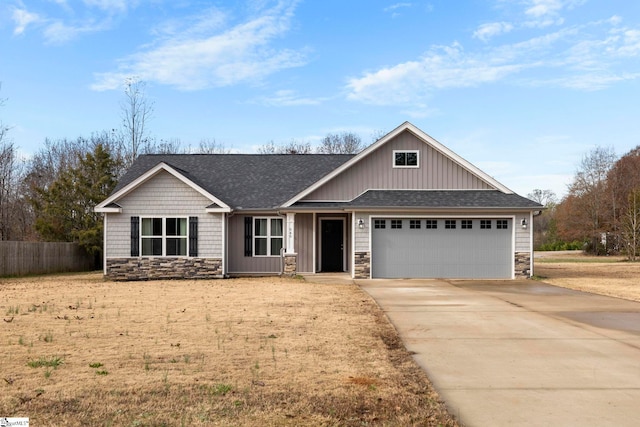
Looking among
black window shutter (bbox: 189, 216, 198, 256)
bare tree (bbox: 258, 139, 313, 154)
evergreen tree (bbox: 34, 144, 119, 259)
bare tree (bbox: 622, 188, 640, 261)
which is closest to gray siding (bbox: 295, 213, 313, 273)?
black window shutter (bbox: 189, 216, 198, 256)

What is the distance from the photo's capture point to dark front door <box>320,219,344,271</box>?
22703 mm

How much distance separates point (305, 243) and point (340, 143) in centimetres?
3144

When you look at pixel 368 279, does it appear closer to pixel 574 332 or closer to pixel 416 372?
Answer: pixel 574 332

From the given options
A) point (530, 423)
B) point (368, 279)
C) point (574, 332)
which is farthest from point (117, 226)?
point (530, 423)

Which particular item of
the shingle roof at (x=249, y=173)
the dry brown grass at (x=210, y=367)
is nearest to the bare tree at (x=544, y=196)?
the shingle roof at (x=249, y=173)

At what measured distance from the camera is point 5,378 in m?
6.28

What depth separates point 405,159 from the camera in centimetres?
2111

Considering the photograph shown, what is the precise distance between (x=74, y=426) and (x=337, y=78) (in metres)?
24.5

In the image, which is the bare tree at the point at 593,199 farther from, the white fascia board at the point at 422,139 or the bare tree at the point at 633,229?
the white fascia board at the point at 422,139

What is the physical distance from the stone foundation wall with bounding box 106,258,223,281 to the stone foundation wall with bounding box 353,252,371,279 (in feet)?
16.4

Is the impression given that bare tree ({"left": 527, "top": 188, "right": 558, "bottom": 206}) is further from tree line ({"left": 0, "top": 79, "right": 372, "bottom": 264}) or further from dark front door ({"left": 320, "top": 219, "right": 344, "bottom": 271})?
dark front door ({"left": 320, "top": 219, "right": 344, "bottom": 271})

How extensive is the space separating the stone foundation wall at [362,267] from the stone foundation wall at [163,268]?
197 inches

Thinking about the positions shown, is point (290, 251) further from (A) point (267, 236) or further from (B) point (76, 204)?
(B) point (76, 204)

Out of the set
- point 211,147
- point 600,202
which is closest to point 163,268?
point 211,147
